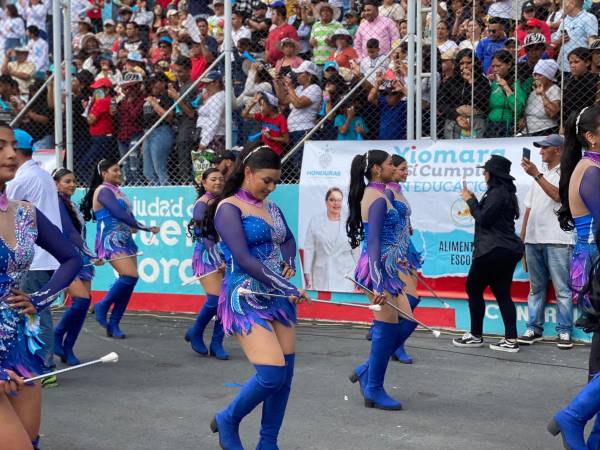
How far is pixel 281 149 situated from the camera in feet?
36.9

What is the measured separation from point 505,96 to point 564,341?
277 centimetres

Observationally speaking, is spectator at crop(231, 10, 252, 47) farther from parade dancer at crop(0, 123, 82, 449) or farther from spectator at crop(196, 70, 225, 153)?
parade dancer at crop(0, 123, 82, 449)

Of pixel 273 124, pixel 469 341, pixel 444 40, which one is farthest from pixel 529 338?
pixel 273 124

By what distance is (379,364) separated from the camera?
650cm

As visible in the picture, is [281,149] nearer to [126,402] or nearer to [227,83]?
[227,83]

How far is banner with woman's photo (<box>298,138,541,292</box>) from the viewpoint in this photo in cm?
945

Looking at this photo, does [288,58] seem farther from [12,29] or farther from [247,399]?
[247,399]

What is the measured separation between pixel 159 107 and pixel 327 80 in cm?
249

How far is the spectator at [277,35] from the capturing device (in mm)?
12555

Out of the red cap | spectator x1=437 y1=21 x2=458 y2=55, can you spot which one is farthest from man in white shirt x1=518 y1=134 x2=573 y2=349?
the red cap

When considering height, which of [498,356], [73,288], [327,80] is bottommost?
[498,356]

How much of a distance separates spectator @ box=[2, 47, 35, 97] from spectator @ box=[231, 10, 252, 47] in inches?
154

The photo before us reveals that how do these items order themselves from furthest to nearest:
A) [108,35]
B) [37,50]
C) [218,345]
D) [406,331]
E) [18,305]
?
[108,35] → [37,50] → [218,345] → [406,331] → [18,305]

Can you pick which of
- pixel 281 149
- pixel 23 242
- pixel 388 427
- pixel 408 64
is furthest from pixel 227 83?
pixel 23 242
